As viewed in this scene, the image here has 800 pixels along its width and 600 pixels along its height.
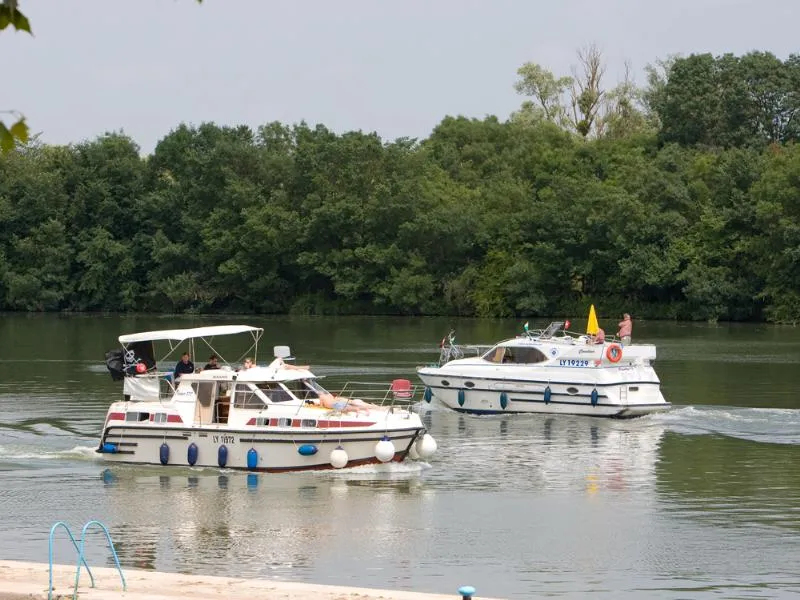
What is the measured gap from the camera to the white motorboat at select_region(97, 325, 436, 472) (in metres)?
30.3

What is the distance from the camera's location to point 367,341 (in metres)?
74.4

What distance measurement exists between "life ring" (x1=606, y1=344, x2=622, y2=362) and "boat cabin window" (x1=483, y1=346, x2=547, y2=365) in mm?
2013

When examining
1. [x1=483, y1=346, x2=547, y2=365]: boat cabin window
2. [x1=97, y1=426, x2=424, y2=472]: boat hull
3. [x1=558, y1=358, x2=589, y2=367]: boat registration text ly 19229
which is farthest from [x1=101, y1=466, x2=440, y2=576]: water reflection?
[x1=483, y1=346, x2=547, y2=365]: boat cabin window

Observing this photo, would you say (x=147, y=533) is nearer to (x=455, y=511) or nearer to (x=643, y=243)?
(x=455, y=511)

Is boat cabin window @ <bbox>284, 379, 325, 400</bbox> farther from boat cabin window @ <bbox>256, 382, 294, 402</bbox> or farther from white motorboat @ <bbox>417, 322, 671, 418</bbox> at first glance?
white motorboat @ <bbox>417, 322, 671, 418</bbox>

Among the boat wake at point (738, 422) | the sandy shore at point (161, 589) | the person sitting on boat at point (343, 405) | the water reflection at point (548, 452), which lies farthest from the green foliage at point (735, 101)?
the sandy shore at point (161, 589)

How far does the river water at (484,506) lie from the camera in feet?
72.7

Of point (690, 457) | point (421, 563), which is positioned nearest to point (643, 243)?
point (690, 457)

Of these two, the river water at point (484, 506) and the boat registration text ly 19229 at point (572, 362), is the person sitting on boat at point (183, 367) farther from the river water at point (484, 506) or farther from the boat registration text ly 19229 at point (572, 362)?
the boat registration text ly 19229 at point (572, 362)

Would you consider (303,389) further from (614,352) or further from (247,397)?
(614,352)

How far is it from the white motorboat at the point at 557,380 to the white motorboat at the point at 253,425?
420 inches

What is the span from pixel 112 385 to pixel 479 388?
52.3 feet

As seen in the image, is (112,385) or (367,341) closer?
(112,385)

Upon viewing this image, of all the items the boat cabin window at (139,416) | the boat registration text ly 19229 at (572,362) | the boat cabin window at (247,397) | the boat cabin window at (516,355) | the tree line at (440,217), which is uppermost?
the tree line at (440,217)
